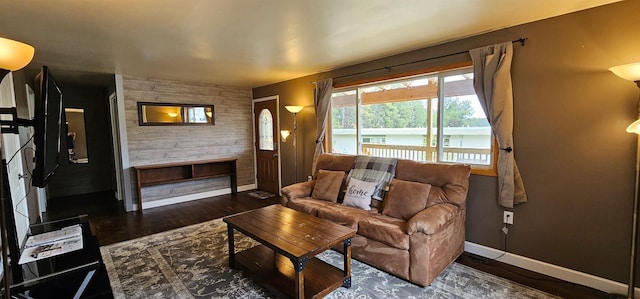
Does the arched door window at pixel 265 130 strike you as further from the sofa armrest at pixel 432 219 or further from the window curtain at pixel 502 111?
the window curtain at pixel 502 111

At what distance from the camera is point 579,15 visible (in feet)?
7.48

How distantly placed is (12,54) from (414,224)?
8.45 feet

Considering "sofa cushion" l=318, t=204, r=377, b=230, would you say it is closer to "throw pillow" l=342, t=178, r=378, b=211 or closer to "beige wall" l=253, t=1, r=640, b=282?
"throw pillow" l=342, t=178, r=378, b=211

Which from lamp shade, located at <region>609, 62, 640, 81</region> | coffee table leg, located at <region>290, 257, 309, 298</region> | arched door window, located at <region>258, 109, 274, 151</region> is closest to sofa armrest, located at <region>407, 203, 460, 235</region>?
coffee table leg, located at <region>290, 257, 309, 298</region>

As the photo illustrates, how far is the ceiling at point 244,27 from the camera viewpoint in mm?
2090

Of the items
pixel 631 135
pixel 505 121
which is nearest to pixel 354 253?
pixel 505 121

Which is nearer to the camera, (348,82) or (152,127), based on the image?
(348,82)

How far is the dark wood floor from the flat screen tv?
208cm

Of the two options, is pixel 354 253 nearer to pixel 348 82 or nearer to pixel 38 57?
pixel 348 82

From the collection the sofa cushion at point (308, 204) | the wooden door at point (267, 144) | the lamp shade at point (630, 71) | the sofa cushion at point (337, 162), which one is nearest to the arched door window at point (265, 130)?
the wooden door at point (267, 144)

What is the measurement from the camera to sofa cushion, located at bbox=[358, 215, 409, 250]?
238 centimetres

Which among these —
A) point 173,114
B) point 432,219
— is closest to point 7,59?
point 432,219

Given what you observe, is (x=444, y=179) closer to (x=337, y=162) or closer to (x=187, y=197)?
(x=337, y=162)

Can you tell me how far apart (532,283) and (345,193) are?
1.89m
